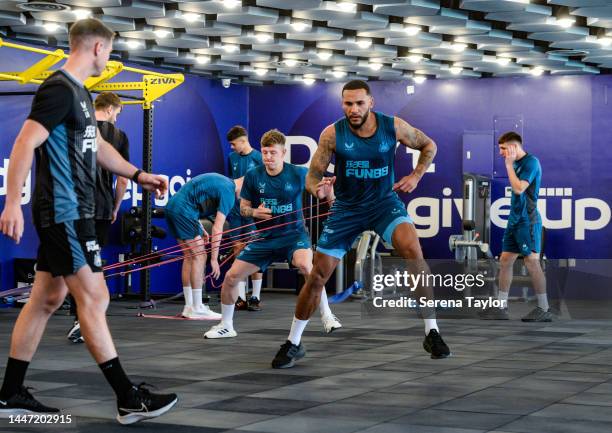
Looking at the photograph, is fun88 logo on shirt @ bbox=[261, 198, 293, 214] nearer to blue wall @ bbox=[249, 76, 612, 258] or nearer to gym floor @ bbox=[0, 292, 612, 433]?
gym floor @ bbox=[0, 292, 612, 433]

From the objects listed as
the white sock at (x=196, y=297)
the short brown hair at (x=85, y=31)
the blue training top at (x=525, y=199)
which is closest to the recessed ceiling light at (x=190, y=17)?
the white sock at (x=196, y=297)

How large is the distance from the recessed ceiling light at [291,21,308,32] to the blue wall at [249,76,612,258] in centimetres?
347

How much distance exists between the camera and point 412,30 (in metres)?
9.74

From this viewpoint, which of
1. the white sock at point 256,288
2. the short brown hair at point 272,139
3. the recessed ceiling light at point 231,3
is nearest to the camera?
the short brown hair at point 272,139

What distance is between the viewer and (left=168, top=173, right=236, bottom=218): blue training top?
8555 mm

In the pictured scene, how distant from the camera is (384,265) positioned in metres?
12.4

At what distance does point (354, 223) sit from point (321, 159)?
0.41m

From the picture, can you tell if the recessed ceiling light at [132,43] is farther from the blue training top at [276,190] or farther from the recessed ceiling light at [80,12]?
the blue training top at [276,190]

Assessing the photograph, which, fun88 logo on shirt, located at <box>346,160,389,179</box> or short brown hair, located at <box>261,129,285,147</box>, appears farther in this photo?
short brown hair, located at <box>261,129,285,147</box>

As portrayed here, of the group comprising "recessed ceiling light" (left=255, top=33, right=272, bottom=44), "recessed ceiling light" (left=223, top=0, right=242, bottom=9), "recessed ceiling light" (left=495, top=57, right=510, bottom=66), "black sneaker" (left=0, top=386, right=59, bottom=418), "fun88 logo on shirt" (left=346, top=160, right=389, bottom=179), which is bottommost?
"black sneaker" (left=0, top=386, right=59, bottom=418)

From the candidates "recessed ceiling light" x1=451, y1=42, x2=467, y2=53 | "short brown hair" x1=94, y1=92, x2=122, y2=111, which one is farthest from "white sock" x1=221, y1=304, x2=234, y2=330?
"recessed ceiling light" x1=451, y1=42, x2=467, y2=53

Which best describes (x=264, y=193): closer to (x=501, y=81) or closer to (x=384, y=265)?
(x=384, y=265)

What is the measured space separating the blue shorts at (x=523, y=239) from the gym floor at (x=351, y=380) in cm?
75

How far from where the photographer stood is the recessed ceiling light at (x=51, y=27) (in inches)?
373
